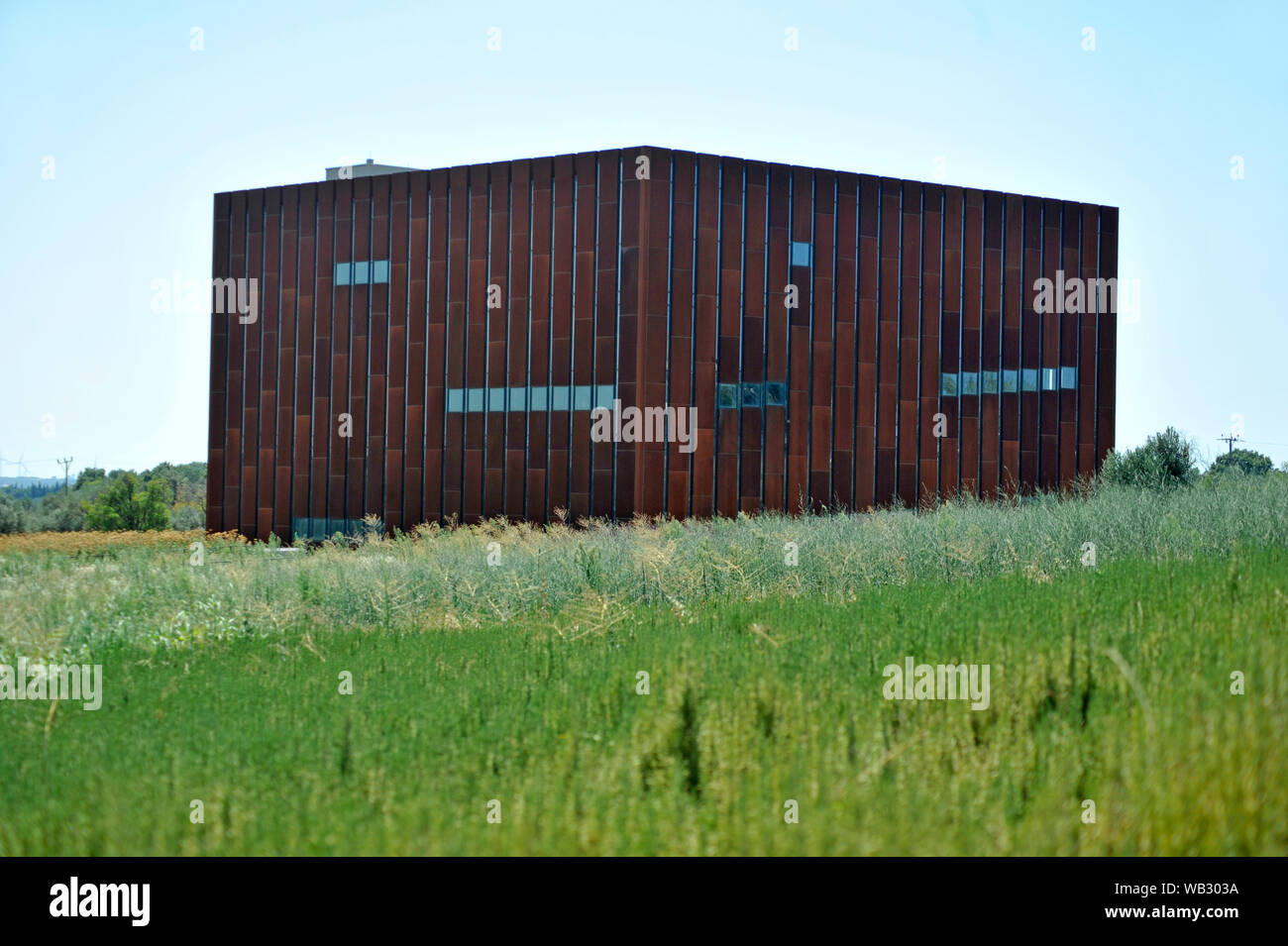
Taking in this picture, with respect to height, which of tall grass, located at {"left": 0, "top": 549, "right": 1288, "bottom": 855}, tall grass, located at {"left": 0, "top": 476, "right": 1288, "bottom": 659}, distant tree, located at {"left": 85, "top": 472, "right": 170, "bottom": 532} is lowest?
tall grass, located at {"left": 0, "top": 549, "right": 1288, "bottom": 855}

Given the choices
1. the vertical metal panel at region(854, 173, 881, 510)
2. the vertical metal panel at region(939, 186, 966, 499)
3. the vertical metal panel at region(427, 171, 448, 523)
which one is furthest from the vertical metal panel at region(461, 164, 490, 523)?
the vertical metal panel at region(939, 186, 966, 499)

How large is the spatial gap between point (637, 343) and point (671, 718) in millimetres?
20928

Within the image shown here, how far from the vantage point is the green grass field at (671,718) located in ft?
15.4

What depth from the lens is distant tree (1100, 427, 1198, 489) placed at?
24.9 meters

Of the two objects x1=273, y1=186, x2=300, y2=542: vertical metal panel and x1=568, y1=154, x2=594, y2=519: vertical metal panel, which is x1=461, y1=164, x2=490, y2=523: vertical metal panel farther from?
x1=273, y1=186, x2=300, y2=542: vertical metal panel

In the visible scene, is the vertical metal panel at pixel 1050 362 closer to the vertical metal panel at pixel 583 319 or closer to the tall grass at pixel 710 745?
the vertical metal panel at pixel 583 319

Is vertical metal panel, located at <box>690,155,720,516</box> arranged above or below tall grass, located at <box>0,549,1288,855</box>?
above

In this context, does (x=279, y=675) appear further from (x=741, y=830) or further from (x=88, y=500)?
(x=88, y=500)

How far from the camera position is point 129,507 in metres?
46.3

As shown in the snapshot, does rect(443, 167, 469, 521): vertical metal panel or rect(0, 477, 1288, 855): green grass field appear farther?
rect(443, 167, 469, 521): vertical metal panel

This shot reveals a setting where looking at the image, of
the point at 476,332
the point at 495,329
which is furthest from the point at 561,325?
the point at 476,332

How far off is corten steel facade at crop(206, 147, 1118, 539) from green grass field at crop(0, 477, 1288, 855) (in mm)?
15364

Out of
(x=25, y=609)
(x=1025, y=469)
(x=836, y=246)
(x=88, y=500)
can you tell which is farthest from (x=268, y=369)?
(x=88, y=500)

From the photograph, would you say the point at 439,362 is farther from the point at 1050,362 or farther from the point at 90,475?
the point at 90,475
